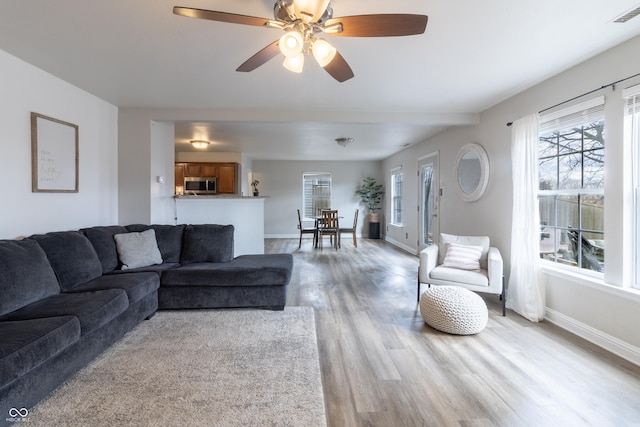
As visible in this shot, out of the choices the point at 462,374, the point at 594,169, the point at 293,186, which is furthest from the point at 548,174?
the point at 293,186

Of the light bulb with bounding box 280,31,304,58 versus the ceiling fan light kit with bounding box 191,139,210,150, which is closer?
the light bulb with bounding box 280,31,304,58

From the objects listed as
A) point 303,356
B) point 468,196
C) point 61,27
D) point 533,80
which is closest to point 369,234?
point 468,196

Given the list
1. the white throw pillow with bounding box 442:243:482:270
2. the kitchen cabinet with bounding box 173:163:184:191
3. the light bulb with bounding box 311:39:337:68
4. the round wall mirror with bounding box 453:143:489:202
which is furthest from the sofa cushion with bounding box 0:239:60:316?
the kitchen cabinet with bounding box 173:163:184:191

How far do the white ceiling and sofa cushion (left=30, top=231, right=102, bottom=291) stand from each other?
1.56m

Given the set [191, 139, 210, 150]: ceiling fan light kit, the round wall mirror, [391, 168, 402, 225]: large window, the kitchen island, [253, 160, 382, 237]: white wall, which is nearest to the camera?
the round wall mirror

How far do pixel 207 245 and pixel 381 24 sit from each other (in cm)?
294

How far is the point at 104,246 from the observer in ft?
10.3

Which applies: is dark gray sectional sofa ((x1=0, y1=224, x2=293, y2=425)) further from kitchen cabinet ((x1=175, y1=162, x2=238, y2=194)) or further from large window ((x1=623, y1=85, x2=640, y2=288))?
kitchen cabinet ((x1=175, y1=162, x2=238, y2=194))

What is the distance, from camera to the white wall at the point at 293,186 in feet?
30.9

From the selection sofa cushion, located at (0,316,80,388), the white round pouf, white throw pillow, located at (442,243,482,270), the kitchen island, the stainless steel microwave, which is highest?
the stainless steel microwave

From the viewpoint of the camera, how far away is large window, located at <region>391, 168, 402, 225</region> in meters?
8.03

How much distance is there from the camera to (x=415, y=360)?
2299 mm

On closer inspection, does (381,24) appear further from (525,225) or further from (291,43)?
(525,225)

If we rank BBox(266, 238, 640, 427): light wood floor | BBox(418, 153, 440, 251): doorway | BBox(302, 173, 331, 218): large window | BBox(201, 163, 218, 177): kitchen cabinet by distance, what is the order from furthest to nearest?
BBox(302, 173, 331, 218): large window → BBox(201, 163, 218, 177): kitchen cabinet → BBox(418, 153, 440, 251): doorway → BBox(266, 238, 640, 427): light wood floor
